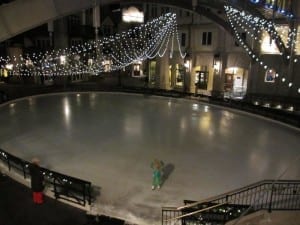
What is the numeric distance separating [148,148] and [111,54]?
2654cm

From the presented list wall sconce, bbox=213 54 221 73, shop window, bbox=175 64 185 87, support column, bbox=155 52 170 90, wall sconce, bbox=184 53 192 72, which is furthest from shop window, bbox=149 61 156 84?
wall sconce, bbox=213 54 221 73

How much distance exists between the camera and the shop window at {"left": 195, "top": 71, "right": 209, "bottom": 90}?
2995cm

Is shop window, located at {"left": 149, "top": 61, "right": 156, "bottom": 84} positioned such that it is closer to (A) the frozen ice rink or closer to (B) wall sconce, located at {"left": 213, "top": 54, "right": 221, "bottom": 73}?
(B) wall sconce, located at {"left": 213, "top": 54, "right": 221, "bottom": 73}

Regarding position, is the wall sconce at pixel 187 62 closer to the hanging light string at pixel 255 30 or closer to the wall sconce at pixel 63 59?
the hanging light string at pixel 255 30

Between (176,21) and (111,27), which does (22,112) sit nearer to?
(176,21)

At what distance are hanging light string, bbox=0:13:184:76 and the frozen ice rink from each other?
11288 millimetres

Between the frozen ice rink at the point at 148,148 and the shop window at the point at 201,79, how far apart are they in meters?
6.81

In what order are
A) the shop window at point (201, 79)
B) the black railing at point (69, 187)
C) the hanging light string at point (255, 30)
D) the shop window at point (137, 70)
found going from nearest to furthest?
the black railing at point (69, 187), the hanging light string at point (255, 30), the shop window at point (201, 79), the shop window at point (137, 70)

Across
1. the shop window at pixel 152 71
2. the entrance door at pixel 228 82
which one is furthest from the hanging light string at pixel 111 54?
the entrance door at pixel 228 82

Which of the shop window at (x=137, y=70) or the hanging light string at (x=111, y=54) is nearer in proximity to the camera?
the hanging light string at (x=111, y=54)

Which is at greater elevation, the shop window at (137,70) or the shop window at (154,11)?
the shop window at (154,11)

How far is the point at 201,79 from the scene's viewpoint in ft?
99.7

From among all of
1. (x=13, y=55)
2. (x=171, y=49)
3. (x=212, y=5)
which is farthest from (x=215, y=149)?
(x=13, y=55)

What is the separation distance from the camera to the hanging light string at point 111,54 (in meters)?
32.4
